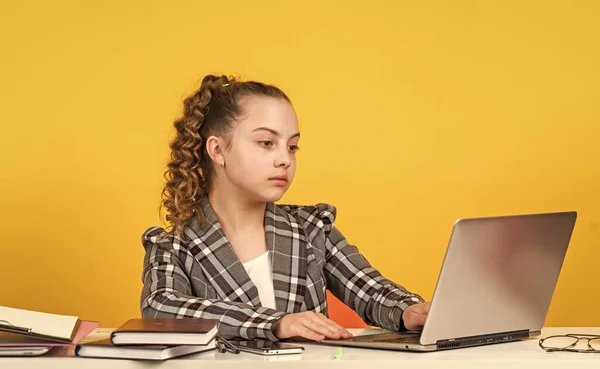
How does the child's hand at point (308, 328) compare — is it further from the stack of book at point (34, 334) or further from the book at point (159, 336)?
the stack of book at point (34, 334)

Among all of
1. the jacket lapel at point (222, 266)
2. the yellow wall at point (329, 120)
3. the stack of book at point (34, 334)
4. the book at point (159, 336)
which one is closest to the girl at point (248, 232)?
the jacket lapel at point (222, 266)

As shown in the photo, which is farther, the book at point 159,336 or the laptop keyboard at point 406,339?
the laptop keyboard at point 406,339

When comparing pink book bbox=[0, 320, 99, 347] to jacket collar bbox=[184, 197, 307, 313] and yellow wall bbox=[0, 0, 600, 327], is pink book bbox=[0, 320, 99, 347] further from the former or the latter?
yellow wall bbox=[0, 0, 600, 327]

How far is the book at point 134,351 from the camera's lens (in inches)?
61.6

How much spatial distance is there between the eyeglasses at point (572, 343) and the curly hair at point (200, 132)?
845mm

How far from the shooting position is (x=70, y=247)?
3209 mm

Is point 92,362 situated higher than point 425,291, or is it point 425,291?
point 425,291

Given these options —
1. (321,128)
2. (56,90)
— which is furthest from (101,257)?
(321,128)

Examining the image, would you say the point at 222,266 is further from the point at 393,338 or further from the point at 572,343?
the point at 572,343

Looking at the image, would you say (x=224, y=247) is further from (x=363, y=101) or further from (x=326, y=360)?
(x=363, y=101)

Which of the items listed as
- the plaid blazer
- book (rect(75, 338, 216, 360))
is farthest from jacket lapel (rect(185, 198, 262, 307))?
book (rect(75, 338, 216, 360))

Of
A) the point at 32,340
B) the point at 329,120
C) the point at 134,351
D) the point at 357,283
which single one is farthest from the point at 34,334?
the point at 329,120

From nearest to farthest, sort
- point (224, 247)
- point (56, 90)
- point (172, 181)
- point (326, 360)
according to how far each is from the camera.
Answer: point (326, 360) < point (224, 247) < point (172, 181) < point (56, 90)

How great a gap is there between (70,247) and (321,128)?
3.03 ft
